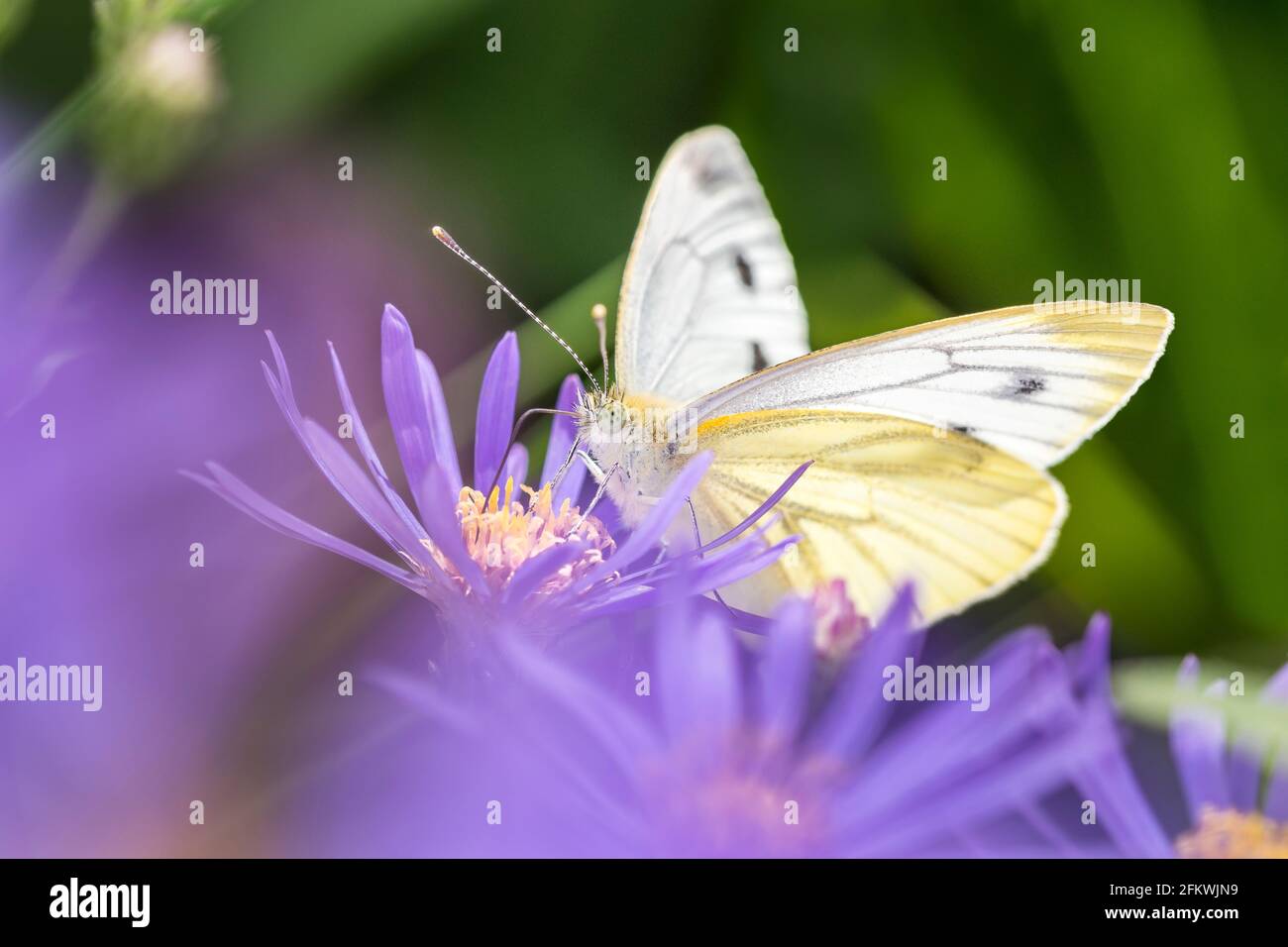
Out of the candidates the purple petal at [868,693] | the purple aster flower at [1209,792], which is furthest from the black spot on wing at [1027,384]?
the purple petal at [868,693]

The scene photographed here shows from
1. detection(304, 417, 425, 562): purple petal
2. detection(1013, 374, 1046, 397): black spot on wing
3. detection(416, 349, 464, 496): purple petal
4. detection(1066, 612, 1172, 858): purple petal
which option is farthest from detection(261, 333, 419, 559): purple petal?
detection(1013, 374, 1046, 397): black spot on wing

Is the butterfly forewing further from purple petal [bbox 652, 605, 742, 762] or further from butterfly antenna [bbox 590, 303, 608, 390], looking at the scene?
purple petal [bbox 652, 605, 742, 762]

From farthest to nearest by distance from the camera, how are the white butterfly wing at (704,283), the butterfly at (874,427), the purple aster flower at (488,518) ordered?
the white butterfly wing at (704,283), the butterfly at (874,427), the purple aster flower at (488,518)

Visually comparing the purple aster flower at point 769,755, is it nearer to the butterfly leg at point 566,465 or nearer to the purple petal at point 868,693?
the purple petal at point 868,693

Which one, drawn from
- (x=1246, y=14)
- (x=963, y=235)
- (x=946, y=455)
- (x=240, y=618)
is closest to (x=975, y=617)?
(x=946, y=455)

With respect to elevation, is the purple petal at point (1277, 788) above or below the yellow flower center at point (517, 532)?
below

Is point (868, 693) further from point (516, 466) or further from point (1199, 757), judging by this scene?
point (516, 466)

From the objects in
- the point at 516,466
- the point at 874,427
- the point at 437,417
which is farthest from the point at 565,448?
the point at 874,427
